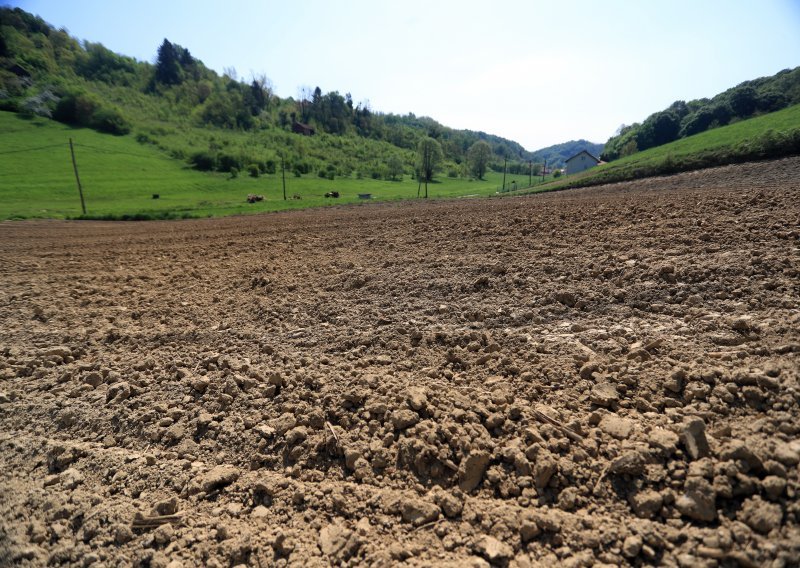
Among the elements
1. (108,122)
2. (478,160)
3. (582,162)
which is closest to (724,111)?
(582,162)

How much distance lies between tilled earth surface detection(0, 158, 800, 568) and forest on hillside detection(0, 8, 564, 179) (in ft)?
212

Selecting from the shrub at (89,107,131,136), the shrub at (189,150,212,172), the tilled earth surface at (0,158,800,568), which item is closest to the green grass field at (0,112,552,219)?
the shrub at (189,150,212,172)

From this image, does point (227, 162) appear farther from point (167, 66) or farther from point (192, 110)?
point (167, 66)

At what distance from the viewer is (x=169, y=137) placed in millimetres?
90125

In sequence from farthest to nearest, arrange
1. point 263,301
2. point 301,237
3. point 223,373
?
point 301,237 → point 263,301 → point 223,373

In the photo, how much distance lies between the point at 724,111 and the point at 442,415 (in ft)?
276

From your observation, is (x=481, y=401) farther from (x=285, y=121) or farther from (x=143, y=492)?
(x=285, y=121)

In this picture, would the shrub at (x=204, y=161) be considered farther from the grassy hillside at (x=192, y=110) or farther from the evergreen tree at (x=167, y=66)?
the evergreen tree at (x=167, y=66)

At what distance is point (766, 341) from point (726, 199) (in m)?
5.92

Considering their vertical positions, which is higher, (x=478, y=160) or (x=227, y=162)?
(x=478, y=160)

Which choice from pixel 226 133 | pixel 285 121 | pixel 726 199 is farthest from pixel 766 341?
pixel 285 121

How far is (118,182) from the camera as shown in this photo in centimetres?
5306

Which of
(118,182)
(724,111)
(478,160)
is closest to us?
(118,182)

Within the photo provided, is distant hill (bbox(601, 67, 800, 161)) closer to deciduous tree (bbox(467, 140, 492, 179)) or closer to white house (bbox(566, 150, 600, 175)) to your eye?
white house (bbox(566, 150, 600, 175))
